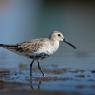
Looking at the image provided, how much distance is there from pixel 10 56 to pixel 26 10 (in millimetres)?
12525

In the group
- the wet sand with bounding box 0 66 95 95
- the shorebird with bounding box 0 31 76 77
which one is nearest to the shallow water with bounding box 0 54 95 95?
the wet sand with bounding box 0 66 95 95

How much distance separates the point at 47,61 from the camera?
12336 millimetres

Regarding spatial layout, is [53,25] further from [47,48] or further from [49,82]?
[49,82]

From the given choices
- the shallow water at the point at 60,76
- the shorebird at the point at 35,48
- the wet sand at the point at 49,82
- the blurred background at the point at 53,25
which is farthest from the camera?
the blurred background at the point at 53,25

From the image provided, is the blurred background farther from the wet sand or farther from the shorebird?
the shorebird

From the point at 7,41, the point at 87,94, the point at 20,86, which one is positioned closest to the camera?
the point at 87,94

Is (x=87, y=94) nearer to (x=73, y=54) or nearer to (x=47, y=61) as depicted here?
(x=47, y=61)

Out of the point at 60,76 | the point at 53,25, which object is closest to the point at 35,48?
the point at 60,76

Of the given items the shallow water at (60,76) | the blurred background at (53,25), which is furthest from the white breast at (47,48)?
the blurred background at (53,25)

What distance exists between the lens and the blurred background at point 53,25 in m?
12.6

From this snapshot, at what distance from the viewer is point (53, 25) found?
20.4 metres

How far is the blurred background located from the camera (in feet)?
41.5

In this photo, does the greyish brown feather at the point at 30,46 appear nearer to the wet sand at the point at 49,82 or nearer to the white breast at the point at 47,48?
the white breast at the point at 47,48

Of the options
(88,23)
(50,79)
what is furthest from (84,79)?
(88,23)
